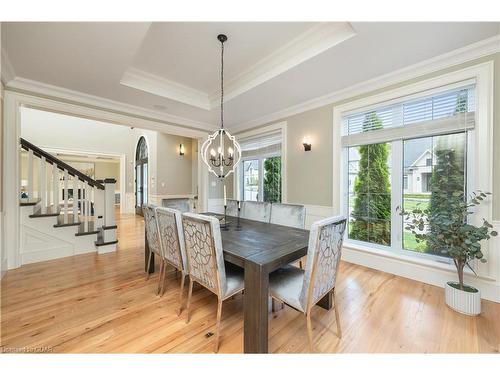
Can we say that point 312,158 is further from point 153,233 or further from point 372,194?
point 153,233

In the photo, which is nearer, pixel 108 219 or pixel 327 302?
pixel 327 302

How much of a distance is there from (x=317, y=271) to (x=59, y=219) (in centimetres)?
414

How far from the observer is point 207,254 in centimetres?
149

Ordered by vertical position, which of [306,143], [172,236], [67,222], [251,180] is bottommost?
[67,222]

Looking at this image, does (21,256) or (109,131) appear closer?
(21,256)

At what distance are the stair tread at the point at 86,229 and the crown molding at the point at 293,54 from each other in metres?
3.17

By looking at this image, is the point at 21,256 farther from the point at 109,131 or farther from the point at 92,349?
the point at 109,131

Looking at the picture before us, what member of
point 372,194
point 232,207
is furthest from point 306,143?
point 232,207

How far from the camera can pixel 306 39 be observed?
221cm

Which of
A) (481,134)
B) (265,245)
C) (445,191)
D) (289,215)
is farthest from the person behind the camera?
(289,215)

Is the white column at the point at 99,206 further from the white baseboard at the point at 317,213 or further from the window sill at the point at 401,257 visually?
the window sill at the point at 401,257

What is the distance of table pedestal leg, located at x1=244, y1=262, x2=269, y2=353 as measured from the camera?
1.28 metres
